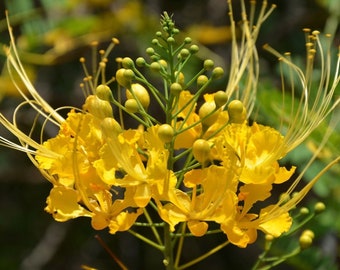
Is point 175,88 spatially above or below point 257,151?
above

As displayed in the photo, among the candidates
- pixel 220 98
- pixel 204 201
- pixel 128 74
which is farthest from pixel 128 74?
pixel 204 201

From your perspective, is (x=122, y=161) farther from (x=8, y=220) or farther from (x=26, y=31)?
(x=8, y=220)

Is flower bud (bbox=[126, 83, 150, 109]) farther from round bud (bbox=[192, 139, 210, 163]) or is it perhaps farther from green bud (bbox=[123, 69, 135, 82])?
round bud (bbox=[192, 139, 210, 163])

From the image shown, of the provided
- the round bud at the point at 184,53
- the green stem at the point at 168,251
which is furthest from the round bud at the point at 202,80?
the green stem at the point at 168,251

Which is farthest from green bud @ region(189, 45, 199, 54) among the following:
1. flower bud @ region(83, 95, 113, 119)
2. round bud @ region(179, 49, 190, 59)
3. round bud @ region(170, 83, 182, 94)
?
flower bud @ region(83, 95, 113, 119)

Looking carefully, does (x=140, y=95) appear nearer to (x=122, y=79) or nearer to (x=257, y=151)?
(x=122, y=79)
